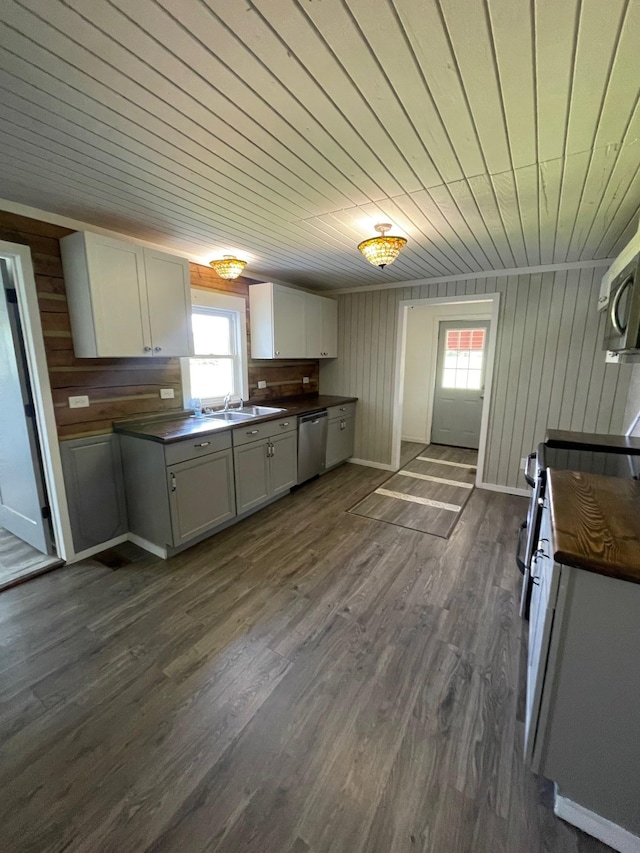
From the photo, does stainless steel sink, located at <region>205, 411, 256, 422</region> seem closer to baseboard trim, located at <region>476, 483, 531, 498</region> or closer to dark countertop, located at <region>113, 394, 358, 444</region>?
dark countertop, located at <region>113, 394, 358, 444</region>

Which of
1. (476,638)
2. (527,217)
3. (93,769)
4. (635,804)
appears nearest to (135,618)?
(93,769)

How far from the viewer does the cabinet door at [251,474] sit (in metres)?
3.10

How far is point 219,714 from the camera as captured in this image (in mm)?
1535

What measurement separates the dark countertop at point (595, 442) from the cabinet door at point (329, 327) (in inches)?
112

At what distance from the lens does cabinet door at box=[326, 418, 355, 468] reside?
4.45 meters

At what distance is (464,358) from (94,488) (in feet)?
16.7

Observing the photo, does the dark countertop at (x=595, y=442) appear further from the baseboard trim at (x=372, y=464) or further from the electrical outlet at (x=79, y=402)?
the electrical outlet at (x=79, y=402)

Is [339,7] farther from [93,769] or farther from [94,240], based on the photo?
[93,769]

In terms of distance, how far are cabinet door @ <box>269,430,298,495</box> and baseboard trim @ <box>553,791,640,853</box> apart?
2.73 m

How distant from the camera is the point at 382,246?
234 centimetres

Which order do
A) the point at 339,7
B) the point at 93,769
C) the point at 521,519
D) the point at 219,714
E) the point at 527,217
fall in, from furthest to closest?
the point at 521,519 < the point at 527,217 < the point at 219,714 < the point at 93,769 < the point at 339,7

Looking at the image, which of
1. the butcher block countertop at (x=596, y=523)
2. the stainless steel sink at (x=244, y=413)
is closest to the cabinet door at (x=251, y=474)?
the stainless steel sink at (x=244, y=413)

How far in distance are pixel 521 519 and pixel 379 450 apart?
1.91 metres

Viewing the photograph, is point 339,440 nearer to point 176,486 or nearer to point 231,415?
point 231,415
